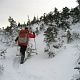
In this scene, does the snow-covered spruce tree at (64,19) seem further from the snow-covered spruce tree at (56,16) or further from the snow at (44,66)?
the snow at (44,66)

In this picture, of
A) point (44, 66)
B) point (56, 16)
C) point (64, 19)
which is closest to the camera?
point (44, 66)

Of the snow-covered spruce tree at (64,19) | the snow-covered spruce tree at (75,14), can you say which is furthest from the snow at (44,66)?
the snow-covered spruce tree at (75,14)

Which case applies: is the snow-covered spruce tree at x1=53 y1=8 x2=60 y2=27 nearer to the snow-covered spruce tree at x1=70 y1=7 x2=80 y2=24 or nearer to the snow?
the snow-covered spruce tree at x1=70 y1=7 x2=80 y2=24

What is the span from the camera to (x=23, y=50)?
34.4 ft

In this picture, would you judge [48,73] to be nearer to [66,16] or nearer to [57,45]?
[57,45]

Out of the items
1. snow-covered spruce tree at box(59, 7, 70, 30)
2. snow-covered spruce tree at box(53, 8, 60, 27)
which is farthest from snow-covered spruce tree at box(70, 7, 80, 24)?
snow-covered spruce tree at box(53, 8, 60, 27)

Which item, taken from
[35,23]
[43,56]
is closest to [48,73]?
[43,56]

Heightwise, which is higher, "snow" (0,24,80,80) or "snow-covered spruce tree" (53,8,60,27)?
"snow-covered spruce tree" (53,8,60,27)

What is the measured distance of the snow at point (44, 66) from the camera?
788 centimetres

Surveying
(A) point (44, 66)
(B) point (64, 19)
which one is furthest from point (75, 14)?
(A) point (44, 66)

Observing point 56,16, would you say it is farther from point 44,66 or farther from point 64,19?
point 44,66

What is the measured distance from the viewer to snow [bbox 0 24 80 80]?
7882 millimetres

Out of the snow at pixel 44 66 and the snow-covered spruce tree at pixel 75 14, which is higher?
the snow-covered spruce tree at pixel 75 14

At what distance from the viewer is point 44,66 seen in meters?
8.77
